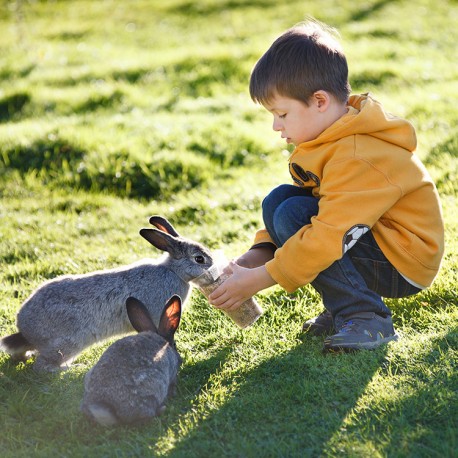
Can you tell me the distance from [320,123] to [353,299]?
995mm

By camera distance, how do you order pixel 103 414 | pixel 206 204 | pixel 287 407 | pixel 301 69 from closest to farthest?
pixel 103 414, pixel 287 407, pixel 301 69, pixel 206 204

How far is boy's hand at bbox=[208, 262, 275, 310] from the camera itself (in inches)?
154

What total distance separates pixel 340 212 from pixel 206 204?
10.2 feet

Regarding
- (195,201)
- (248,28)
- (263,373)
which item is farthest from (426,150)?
(248,28)

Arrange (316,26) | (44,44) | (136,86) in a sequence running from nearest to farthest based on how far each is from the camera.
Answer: (316,26) → (136,86) → (44,44)

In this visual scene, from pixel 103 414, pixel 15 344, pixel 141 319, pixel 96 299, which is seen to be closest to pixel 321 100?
pixel 141 319

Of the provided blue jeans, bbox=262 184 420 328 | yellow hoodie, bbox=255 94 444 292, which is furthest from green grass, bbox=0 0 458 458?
yellow hoodie, bbox=255 94 444 292

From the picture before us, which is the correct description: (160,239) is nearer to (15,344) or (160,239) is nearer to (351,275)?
(15,344)

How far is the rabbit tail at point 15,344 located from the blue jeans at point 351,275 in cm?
161

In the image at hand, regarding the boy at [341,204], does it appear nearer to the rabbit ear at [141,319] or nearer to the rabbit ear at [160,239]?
the rabbit ear at [141,319]

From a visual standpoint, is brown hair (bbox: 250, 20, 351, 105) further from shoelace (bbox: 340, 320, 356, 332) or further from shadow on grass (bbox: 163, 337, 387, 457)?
shadow on grass (bbox: 163, 337, 387, 457)

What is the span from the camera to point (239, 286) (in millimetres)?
3941

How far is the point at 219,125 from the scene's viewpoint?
8.42 meters

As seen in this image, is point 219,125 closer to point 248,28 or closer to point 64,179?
point 64,179
